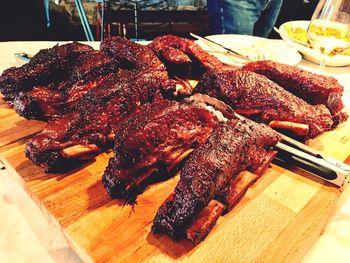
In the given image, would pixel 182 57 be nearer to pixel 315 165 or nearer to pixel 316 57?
pixel 315 165

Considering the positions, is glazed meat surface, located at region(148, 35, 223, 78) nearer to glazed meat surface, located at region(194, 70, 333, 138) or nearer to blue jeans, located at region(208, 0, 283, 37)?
glazed meat surface, located at region(194, 70, 333, 138)

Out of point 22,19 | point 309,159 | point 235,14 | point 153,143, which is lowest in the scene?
point 22,19

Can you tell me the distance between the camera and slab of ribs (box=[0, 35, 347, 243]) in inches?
51.4

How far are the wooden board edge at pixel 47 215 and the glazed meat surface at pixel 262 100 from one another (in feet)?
3.72

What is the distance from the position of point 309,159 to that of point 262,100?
0.46 m

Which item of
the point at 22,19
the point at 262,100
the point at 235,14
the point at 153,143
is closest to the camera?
the point at 153,143

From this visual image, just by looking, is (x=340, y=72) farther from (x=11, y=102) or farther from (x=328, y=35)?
(x=11, y=102)

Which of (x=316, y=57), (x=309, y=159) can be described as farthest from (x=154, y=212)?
(x=316, y=57)

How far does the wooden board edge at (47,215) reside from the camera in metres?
1.21

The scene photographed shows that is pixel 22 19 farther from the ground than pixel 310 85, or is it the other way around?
pixel 310 85

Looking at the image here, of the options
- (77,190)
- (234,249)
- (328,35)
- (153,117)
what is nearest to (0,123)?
(77,190)

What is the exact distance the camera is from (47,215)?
1377 mm

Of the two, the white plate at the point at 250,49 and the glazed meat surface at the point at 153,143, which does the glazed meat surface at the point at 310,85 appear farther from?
the glazed meat surface at the point at 153,143

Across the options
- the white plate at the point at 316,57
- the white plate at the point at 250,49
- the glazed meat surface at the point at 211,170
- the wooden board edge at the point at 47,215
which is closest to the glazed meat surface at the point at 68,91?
the wooden board edge at the point at 47,215
